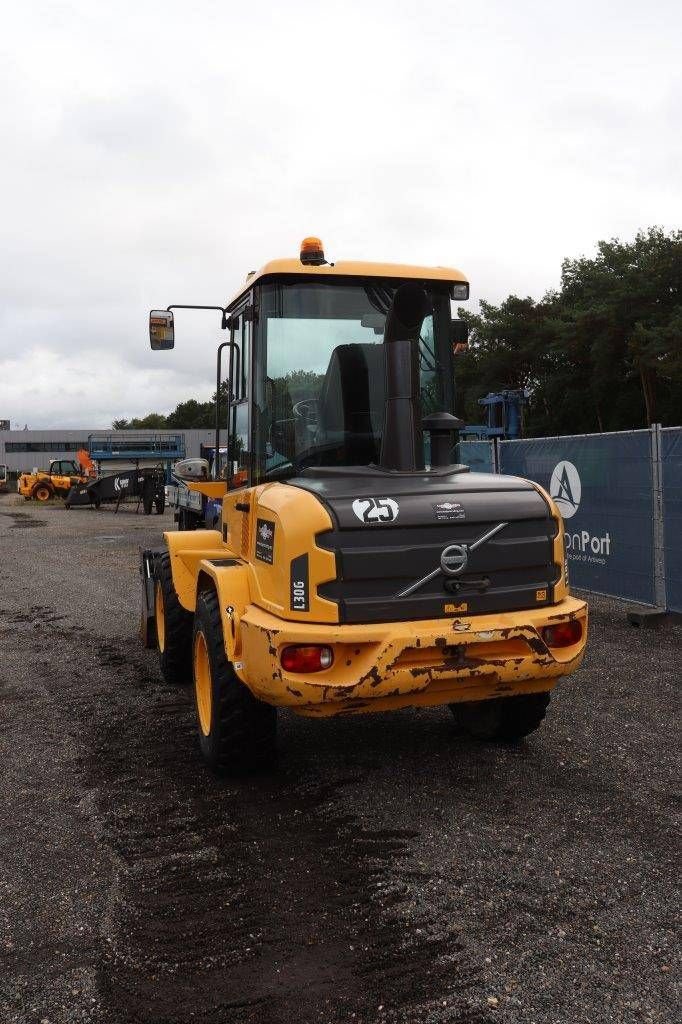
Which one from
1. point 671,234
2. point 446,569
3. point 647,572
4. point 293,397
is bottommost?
point 647,572

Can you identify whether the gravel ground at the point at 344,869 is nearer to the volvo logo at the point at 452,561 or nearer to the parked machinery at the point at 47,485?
the volvo logo at the point at 452,561

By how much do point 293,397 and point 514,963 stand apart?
2.88 meters

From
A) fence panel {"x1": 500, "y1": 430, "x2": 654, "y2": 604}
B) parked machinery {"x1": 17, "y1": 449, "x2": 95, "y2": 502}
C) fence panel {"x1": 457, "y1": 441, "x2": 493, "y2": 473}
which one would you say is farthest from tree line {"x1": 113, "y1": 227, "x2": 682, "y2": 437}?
fence panel {"x1": 500, "y1": 430, "x2": 654, "y2": 604}

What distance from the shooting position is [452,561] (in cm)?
412

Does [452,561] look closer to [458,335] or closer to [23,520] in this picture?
[458,335]

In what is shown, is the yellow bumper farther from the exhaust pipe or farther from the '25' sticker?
the exhaust pipe

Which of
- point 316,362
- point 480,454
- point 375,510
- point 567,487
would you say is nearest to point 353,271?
point 316,362

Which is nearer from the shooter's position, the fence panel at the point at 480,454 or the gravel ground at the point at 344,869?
the gravel ground at the point at 344,869

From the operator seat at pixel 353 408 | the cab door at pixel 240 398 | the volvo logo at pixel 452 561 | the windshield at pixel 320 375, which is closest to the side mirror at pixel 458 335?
the windshield at pixel 320 375

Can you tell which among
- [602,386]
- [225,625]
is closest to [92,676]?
[225,625]

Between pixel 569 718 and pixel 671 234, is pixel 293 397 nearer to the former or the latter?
pixel 569 718

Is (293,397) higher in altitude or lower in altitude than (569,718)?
higher

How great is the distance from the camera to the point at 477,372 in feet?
175

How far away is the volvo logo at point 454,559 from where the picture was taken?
4.11 metres
